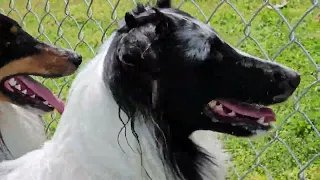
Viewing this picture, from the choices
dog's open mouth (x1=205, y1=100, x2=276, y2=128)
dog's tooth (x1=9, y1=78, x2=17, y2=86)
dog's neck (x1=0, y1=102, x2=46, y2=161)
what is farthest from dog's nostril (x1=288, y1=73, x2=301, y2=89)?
dog's tooth (x1=9, y1=78, x2=17, y2=86)

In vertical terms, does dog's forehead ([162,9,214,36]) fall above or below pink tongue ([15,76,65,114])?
above

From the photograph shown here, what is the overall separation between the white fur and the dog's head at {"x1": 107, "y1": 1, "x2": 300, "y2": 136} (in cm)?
8

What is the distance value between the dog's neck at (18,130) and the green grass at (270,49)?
497mm

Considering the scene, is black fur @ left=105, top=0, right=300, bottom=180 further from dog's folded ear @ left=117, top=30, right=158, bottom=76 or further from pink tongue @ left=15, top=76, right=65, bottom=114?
pink tongue @ left=15, top=76, right=65, bottom=114

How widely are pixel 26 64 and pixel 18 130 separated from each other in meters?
0.30

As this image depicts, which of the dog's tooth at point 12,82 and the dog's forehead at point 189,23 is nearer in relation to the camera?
the dog's forehead at point 189,23

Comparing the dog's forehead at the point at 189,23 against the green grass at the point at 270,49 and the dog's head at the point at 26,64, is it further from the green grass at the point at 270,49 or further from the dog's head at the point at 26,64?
the dog's head at the point at 26,64

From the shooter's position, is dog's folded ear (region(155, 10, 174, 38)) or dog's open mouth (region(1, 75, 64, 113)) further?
dog's open mouth (region(1, 75, 64, 113))

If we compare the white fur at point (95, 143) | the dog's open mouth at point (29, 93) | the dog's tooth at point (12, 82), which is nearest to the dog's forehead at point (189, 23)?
the white fur at point (95, 143)

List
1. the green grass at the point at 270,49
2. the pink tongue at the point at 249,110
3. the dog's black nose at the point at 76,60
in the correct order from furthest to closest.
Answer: the green grass at the point at 270,49 < the dog's black nose at the point at 76,60 < the pink tongue at the point at 249,110

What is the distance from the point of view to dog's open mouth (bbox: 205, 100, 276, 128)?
1.95m

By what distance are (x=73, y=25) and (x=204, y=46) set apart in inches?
155

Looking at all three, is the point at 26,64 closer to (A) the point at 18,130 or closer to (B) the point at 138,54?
(A) the point at 18,130

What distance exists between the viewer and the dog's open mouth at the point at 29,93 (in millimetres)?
2777
